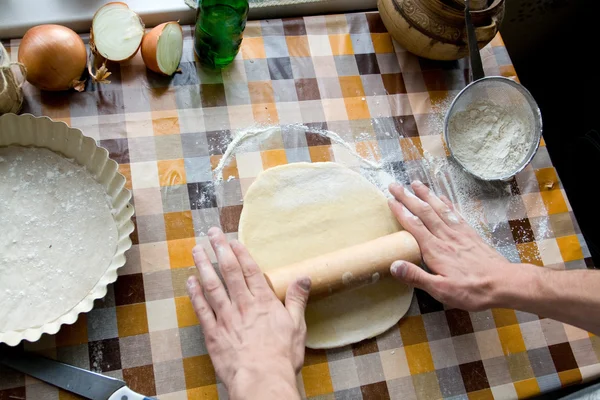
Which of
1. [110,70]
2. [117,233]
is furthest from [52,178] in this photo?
[110,70]

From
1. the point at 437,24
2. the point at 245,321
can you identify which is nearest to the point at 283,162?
the point at 245,321

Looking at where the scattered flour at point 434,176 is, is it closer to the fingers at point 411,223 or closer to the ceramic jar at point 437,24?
the fingers at point 411,223

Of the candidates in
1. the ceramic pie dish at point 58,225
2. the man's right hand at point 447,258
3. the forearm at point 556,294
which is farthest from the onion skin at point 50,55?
the forearm at point 556,294

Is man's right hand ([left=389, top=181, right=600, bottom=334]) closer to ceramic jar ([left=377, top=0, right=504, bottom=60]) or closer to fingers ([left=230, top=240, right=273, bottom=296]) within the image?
fingers ([left=230, top=240, right=273, bottom=296])

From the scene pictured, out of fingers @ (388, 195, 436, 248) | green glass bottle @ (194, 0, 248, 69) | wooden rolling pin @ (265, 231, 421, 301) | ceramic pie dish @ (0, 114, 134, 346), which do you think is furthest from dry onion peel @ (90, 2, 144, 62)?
fingers @ (388, 195, 436, 248)

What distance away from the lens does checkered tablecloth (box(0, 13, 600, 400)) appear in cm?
125

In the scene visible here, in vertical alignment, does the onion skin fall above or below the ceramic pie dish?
above

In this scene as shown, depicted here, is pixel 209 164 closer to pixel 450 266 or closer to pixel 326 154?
pixel 326 154

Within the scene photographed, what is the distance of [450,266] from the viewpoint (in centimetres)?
132

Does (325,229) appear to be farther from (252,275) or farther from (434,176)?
(434,176)

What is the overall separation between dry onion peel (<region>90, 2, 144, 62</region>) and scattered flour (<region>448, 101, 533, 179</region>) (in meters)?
0.92

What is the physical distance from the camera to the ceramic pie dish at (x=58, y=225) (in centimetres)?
117

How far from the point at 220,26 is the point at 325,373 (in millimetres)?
969

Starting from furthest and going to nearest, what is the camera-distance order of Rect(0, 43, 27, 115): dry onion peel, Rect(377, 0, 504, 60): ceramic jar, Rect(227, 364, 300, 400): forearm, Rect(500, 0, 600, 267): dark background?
Rect(500, 0, 600, 267): dark background, Rect(377, 0, 504, 60): ceramic jar, Rect(0, 43, 27, 115): dry onion peel, Rect(227, 364, 300, 400): forearm
